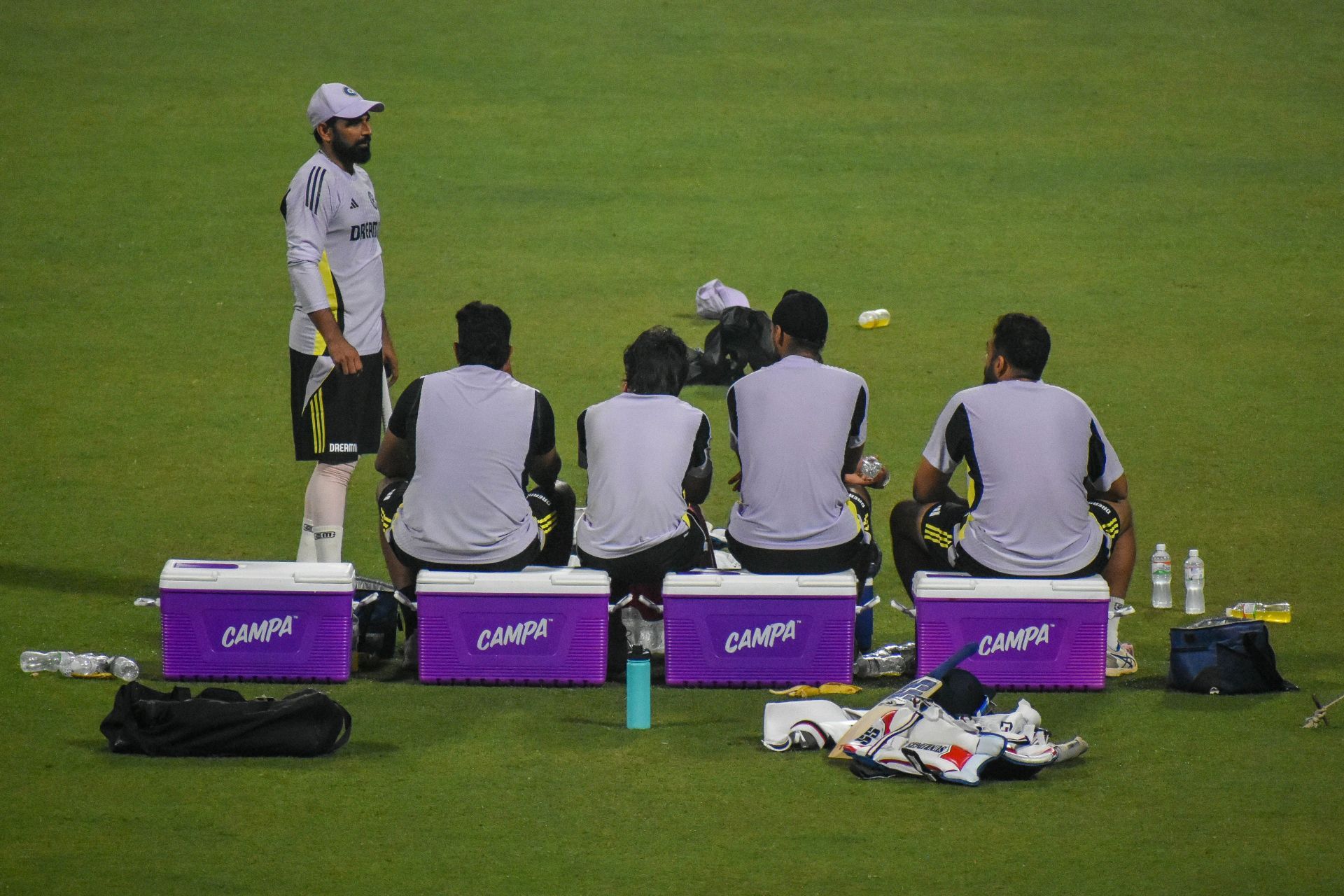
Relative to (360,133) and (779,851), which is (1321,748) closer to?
(779,851)

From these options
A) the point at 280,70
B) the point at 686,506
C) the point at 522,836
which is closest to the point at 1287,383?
the point at 686,506

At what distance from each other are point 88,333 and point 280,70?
5.58m

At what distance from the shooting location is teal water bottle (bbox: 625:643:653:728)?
6.57 metres

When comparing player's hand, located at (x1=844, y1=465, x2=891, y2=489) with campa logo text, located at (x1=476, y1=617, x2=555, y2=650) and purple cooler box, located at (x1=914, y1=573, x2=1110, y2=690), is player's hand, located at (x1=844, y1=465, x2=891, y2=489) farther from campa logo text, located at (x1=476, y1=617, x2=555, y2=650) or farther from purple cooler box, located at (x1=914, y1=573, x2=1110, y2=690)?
campa logo text, located at (x1=476, y1=617, x2=555, y2=650)

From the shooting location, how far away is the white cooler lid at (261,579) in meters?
6.93

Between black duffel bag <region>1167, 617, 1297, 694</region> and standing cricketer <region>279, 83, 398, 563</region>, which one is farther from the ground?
standing cricketer <region>279, 83, 398, 563</region>

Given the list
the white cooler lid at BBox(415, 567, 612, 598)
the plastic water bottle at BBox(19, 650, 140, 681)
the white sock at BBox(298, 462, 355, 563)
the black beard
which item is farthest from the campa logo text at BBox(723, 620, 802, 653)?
the black beard

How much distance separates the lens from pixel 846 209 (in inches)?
606

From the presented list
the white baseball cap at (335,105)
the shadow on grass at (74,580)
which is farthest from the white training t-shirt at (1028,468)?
the shadow on grass at (74,580)

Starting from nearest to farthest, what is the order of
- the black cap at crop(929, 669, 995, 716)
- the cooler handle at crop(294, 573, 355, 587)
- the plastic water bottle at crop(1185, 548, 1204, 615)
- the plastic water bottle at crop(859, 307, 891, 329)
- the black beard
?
1. the black cap at crop(929, 669, 995, 716)
2. the cooler handle at crop(294, 573, 355, 587)
3. the black beard
4. the plastic water bottle at crop(1185, 548, 1204, 615)
5. the plastic water bottle at crop(859, 307, 891, 329)

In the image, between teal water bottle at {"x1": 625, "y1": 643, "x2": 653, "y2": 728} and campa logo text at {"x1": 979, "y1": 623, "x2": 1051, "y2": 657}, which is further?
campa logo text at {"x1": 979, "y1": 623, "x2": 1051, "y2": 657}

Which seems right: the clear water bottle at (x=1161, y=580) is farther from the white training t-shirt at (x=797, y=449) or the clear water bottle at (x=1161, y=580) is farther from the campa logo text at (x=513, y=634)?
the campa logo text at (x=513, y=634)

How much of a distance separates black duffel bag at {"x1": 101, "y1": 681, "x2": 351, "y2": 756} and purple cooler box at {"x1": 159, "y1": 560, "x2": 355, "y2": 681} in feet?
2.34

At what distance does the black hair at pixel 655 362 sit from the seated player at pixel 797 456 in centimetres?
23
